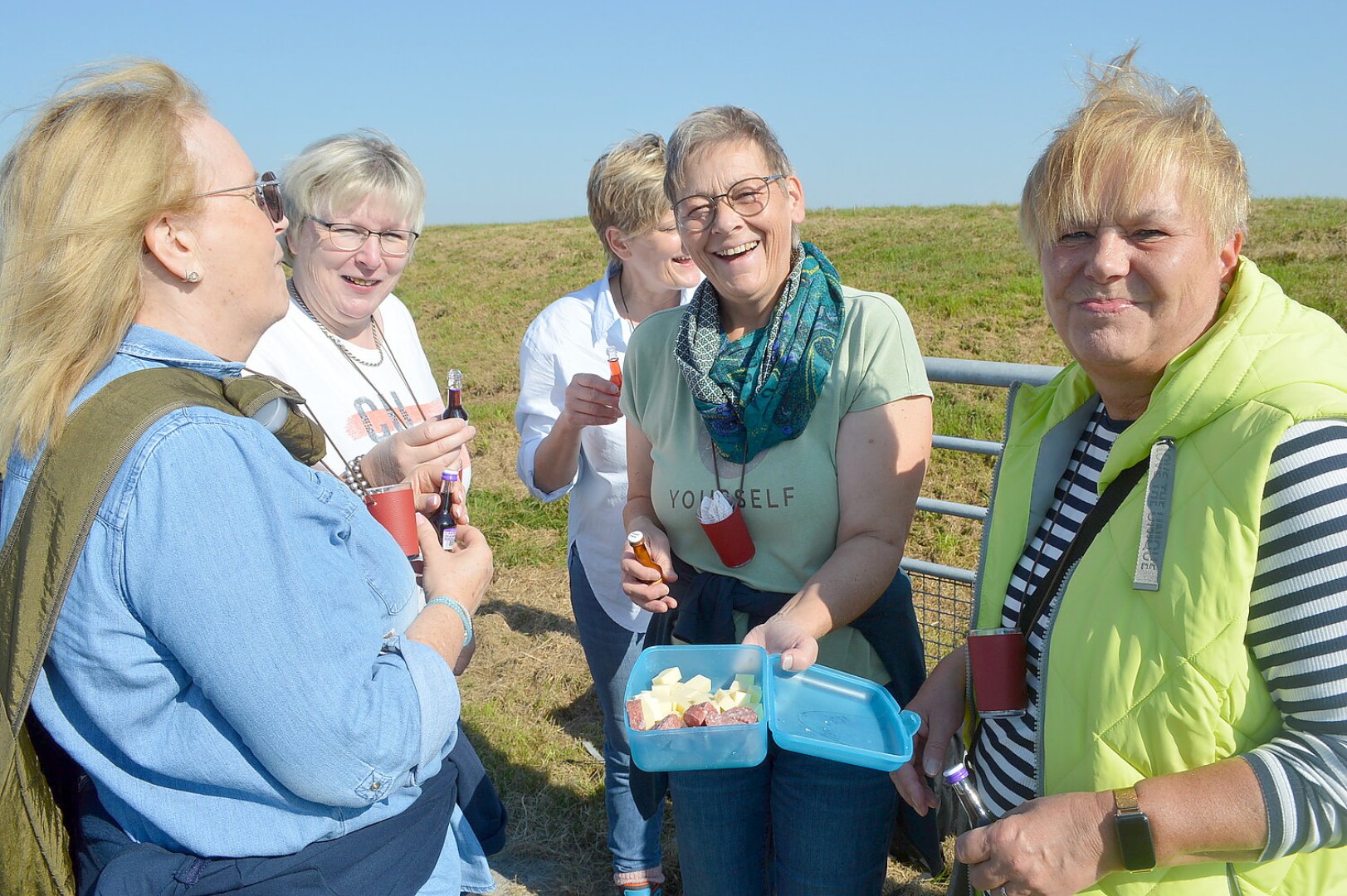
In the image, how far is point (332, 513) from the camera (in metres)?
1.61

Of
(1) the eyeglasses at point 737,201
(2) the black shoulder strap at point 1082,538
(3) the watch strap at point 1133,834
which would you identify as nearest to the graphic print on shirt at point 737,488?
(1) the eyeglasses at point 737,201

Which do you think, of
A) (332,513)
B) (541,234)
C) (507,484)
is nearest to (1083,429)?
(332,513)

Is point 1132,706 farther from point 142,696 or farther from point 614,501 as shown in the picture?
point 614,501

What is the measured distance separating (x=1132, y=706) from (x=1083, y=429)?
0.63 meters

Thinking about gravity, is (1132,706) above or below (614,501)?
above

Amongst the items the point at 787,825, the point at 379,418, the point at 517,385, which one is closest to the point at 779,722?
the point at 787,825

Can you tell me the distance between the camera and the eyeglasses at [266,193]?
5.50 feet

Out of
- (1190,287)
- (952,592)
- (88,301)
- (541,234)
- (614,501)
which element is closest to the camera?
(88,301)

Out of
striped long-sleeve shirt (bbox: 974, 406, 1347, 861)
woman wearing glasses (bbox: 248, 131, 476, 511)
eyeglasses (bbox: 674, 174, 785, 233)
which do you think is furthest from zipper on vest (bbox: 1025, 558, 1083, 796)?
woman wearing glasses (bbox: 248, 131, 476, 511)

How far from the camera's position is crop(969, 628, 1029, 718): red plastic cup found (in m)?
1.78

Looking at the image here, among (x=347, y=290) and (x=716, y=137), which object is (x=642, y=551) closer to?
(x=716, y=137)

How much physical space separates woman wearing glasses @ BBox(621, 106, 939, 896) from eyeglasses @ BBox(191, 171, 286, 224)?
0.98 metres

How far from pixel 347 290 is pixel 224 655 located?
168 cm

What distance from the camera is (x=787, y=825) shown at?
85.4 inches
